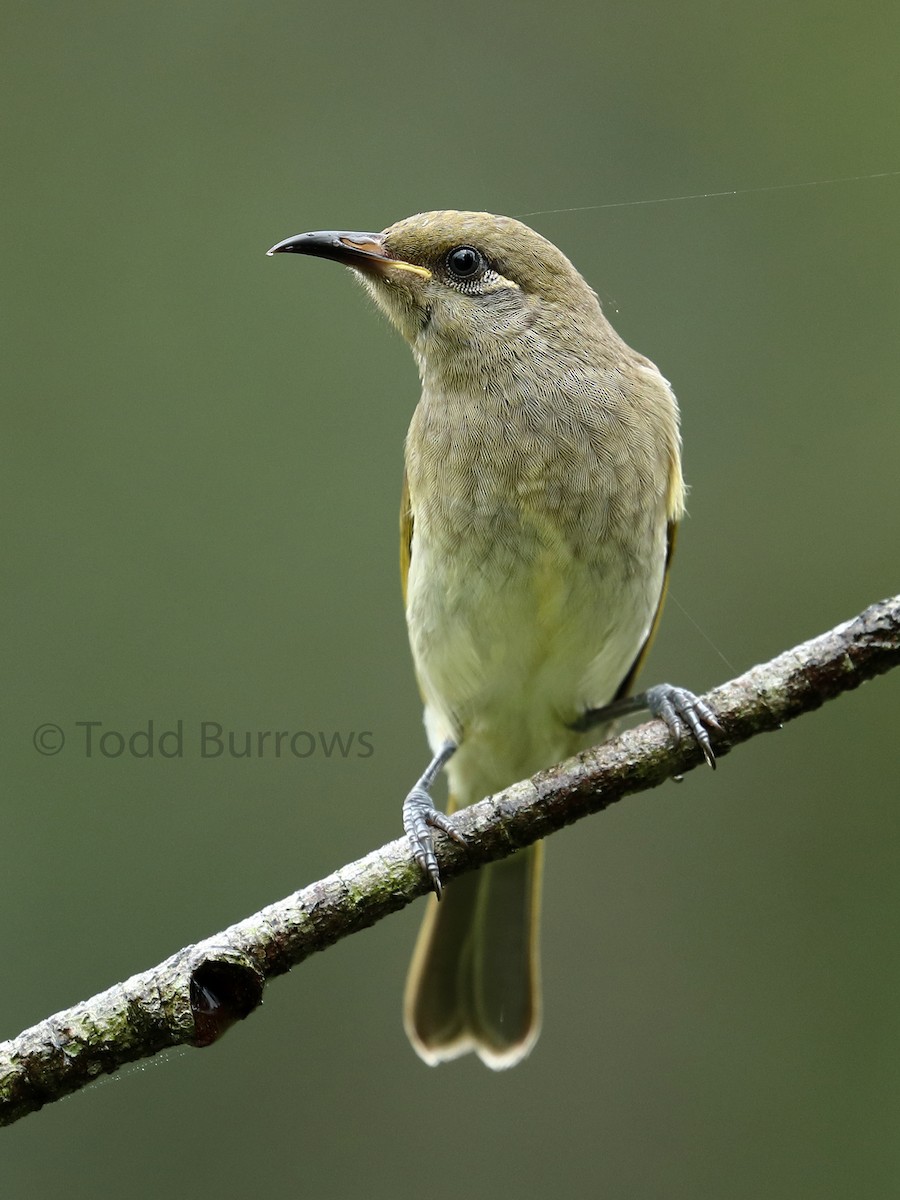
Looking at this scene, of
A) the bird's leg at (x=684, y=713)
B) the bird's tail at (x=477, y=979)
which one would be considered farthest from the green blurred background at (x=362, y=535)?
the bird's leg at (x=684, y=713)

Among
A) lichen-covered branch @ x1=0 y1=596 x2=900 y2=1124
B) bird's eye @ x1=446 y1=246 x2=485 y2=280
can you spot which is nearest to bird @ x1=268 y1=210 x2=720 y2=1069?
bird's eye @ x1=446 y1=246 x2=485 y2=280

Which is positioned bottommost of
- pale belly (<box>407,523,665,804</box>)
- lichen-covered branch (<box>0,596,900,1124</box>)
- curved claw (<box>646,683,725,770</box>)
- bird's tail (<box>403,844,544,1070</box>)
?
lichen-covered branch (<box>0,596,900,1124</box>)

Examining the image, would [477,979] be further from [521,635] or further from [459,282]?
[459,282]

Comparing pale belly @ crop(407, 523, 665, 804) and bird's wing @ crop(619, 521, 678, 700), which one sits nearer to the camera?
pale belly @ crop(407, 523, 665, 804)

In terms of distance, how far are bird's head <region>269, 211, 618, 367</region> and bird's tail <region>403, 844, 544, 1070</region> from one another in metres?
1.69

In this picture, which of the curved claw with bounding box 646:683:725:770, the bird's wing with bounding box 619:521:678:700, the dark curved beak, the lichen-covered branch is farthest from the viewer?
the bird's wing with bounding box 619:521:678:700

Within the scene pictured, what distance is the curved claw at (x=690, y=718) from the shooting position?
9.26ft

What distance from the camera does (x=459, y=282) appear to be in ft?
12.0

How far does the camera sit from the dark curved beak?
3.60 metres

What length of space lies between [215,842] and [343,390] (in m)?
2.23

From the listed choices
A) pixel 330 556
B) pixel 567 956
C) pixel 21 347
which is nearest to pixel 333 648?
pixel 330 556

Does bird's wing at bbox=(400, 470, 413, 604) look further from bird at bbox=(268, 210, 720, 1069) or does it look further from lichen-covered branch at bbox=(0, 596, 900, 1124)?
lichen-covered branch at bbox=(0, 596, 900, 1124)

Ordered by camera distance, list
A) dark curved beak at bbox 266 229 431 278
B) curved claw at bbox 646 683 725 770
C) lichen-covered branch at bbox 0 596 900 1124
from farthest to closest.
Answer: dark curved beak at bbox 266 229 431 278, curved claw at bbox 646 683 725 770, lichen-covered branch at bbox 0 596 900 1124

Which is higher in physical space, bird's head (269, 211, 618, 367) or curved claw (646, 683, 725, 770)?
bird's head (269, 211, 618, 367)
